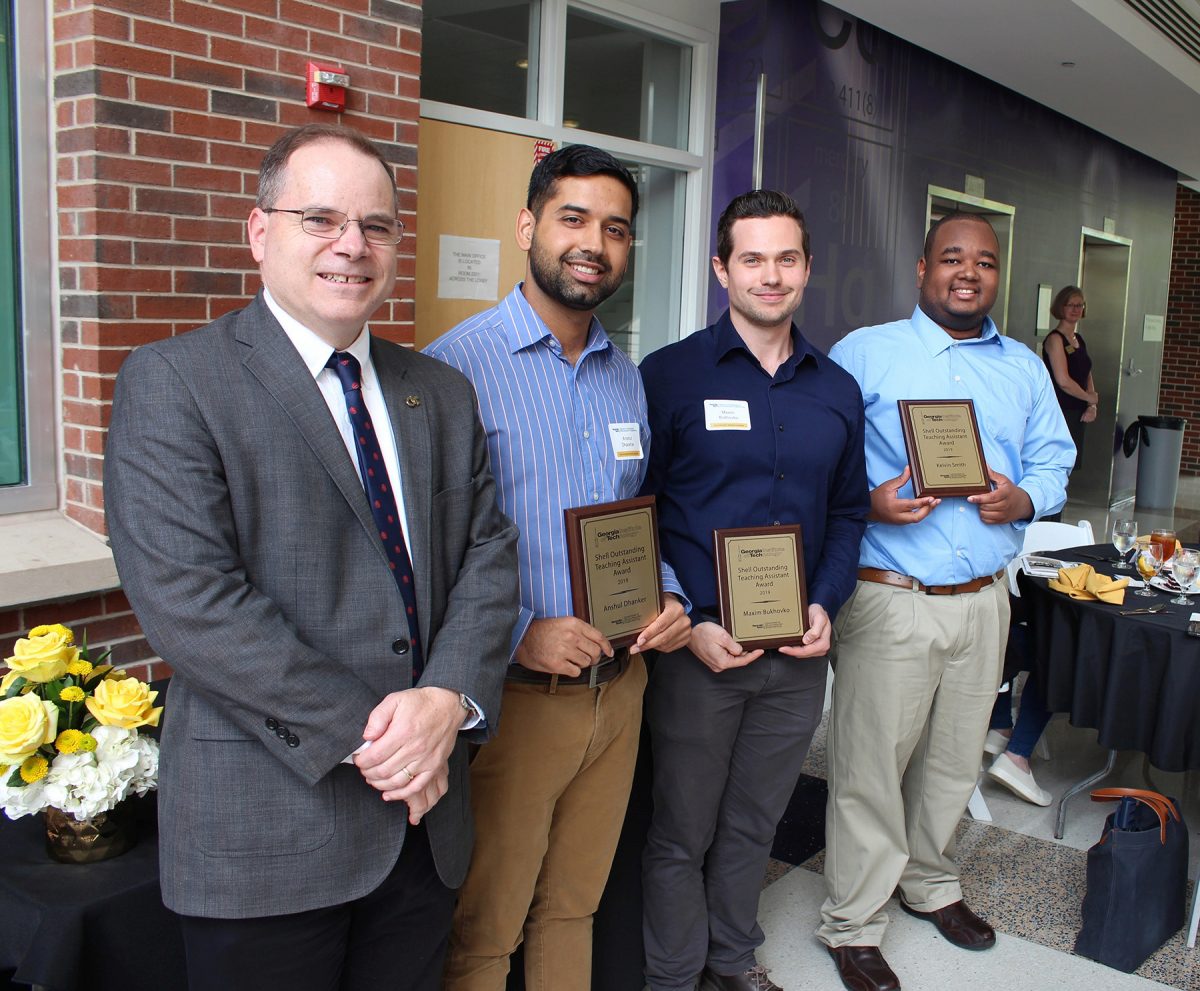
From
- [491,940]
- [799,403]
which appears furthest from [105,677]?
[799,403]

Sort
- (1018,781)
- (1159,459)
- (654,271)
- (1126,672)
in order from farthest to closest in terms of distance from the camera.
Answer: (1159,459)
(654,271)
(1018,781)
(1126,672)

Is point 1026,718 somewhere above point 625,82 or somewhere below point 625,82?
below

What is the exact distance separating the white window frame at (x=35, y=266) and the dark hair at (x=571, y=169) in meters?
1.48

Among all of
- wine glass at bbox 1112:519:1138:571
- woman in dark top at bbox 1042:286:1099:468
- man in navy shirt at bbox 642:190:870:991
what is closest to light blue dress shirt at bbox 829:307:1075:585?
man in navy shirt at bbox 642:190:870:991

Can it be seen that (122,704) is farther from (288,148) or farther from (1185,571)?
(1185,571)

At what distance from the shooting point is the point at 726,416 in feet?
→ 7.64

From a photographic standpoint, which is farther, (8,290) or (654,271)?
(654,271)

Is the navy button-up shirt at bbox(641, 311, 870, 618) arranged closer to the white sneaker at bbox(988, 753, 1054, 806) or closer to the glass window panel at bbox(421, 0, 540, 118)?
the white sneaker at bbox(988, 753, 1054, 806)

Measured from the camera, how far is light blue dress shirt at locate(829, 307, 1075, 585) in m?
2.69

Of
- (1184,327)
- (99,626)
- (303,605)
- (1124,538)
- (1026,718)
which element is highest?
(1184,327)

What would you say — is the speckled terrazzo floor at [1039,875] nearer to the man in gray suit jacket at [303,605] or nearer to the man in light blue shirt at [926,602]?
the man in light blue shirt at [926,602]

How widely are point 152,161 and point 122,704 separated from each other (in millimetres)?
1670

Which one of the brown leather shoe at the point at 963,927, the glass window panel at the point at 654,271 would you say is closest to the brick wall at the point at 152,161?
the brown leather shoe at the point at 963,927

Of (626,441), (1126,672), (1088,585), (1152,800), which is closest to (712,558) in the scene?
(626,441)
